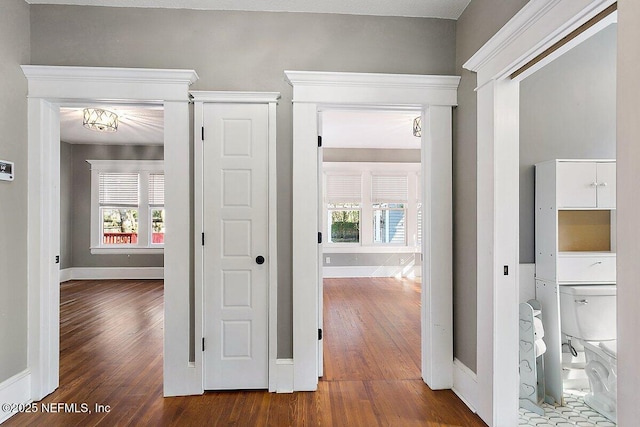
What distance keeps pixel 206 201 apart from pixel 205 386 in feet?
4.33

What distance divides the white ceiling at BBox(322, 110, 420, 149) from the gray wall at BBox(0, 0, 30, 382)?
3.03m

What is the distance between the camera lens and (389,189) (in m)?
7.34

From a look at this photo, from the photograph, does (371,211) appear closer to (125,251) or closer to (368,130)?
(368,130)

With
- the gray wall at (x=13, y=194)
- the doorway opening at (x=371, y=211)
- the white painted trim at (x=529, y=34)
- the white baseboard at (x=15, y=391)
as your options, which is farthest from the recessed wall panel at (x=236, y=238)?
the doorway opening at (x=371, y=211)

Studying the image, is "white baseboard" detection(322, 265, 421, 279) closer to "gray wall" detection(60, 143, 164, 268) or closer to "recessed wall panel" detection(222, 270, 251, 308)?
"gray wall" detection(60, 143, 164, 268)

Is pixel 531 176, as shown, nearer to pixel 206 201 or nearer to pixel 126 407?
pixel 206 201

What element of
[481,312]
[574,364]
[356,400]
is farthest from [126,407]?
[574,364]

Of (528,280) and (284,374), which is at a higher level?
(528,280)

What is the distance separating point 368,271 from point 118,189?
547cm

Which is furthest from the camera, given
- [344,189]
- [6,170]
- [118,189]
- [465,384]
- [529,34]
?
[344,189]

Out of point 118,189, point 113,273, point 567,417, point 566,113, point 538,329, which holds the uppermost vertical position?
point 566,113

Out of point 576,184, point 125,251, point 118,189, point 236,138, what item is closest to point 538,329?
point 576,184

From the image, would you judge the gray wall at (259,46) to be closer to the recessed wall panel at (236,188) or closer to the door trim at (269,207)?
the door trim at (269,207)

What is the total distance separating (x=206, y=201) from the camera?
8.05ft
